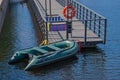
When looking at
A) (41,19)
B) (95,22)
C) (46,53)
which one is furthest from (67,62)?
(41,19)

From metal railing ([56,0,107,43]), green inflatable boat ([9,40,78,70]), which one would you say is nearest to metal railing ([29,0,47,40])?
metal railing ([56,0,107,43])

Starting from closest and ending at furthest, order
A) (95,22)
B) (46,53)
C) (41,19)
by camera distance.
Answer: (46,53) < (95,22) < (41,19)

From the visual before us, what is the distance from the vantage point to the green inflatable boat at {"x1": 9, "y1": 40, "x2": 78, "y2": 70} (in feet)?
81.4

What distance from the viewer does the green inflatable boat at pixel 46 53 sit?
2482 centimetres

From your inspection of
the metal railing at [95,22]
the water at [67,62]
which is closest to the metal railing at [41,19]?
the water at [67,62]

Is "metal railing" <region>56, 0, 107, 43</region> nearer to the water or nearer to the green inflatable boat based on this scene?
the water

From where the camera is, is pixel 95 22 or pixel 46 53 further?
pixel 95 22

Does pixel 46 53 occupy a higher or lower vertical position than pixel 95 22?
lower

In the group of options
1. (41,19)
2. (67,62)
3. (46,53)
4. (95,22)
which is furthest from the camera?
(41,19)

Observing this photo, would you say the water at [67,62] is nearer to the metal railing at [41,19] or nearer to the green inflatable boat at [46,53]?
the green inflatable boat at [46,53]

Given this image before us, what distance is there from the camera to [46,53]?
2561cm

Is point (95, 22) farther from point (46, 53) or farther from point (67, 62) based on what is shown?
point (46, 53)

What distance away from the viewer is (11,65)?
1024 inches

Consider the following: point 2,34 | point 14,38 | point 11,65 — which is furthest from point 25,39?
point 11,65
